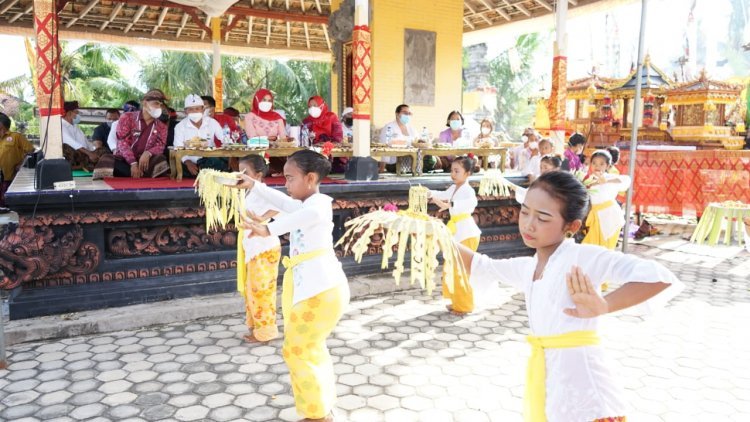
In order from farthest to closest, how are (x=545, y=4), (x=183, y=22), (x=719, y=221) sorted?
(x=183, y=22) < (x=545, y=4) < (x=719, y=221)

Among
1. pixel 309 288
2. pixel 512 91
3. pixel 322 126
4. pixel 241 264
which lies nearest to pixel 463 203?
pixel 241 264

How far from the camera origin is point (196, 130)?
6.62 metres

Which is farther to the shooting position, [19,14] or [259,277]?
[19,14]

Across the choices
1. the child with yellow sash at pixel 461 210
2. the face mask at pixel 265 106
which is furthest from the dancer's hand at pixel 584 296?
the face mask at pixel 265 106

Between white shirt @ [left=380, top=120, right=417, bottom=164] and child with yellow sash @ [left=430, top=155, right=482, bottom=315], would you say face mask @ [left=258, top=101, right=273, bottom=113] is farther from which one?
child with yellow sash @ [left=430, top=155, right=482, bottom=315]

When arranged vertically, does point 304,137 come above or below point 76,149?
above

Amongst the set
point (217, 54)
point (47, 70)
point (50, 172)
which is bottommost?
point (50, 172)

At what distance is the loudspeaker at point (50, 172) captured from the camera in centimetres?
470

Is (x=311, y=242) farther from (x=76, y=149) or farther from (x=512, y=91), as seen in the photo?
(x=512, y=91)

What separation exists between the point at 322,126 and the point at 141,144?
8.15 ft

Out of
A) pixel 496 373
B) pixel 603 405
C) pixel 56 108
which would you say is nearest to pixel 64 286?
pixel 56 108

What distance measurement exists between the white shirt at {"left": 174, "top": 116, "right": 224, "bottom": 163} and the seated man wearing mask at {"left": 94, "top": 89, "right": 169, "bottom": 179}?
7.7 inches

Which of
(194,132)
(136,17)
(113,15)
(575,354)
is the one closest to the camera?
(575,354)

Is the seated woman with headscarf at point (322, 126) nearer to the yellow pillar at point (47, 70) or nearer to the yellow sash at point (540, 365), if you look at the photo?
the yellow pillar at point (47, 70)
